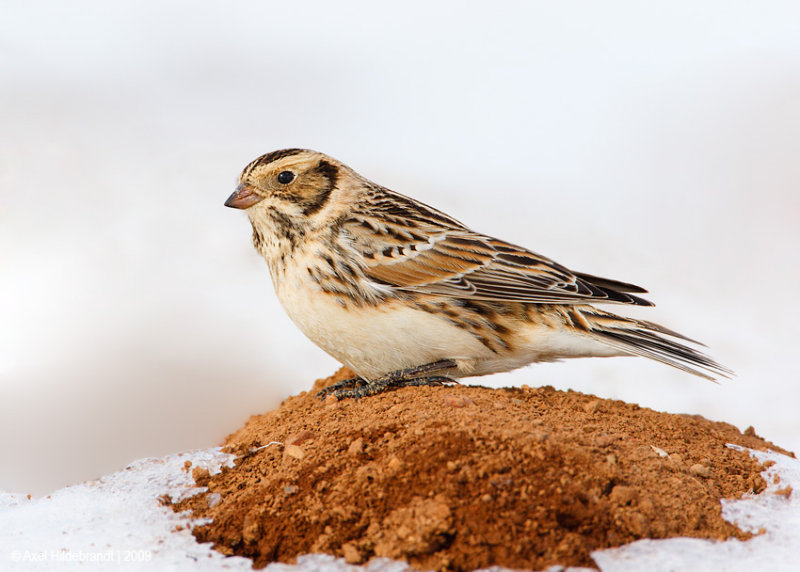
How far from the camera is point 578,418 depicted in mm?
5668

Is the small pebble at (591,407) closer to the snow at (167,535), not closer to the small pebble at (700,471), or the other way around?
the small pebble at (700,471)

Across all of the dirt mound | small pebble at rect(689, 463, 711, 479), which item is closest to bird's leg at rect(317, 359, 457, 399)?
the dirt mound

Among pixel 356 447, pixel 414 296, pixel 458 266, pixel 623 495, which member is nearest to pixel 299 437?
pixel 356 447

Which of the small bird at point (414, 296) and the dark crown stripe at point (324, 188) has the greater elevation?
the dark crown stripe at point (324, 188)

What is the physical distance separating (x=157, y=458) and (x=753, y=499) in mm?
3887

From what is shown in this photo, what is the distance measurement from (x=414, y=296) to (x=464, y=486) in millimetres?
2163

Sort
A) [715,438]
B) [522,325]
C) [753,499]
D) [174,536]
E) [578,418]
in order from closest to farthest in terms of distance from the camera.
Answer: [174,536] → [753,499] → [578,418] → [715,438] → [522,325]

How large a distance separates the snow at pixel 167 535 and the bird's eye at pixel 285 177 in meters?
2.19

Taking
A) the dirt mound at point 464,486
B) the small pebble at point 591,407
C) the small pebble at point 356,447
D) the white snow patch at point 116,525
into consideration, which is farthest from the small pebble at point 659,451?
the white snow patch at point 116,525

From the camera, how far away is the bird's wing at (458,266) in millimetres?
6391

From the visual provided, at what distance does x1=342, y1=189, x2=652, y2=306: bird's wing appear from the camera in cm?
639

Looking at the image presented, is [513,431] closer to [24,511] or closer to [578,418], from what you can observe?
[578,418]

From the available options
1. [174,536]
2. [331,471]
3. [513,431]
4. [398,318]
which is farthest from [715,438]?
[174,536]

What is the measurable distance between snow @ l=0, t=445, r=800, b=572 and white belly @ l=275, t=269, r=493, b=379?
3.85ft
